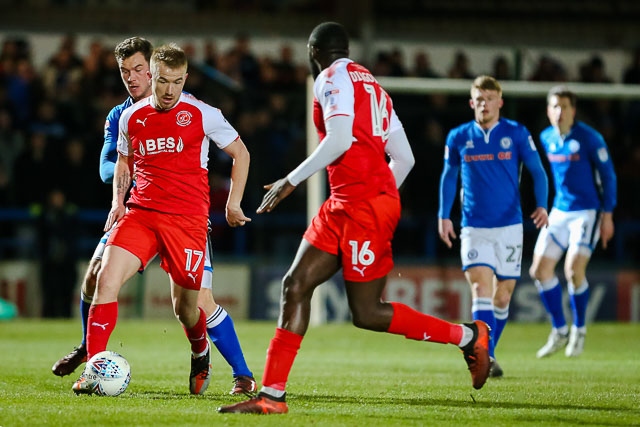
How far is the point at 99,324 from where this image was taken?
6.97 meters

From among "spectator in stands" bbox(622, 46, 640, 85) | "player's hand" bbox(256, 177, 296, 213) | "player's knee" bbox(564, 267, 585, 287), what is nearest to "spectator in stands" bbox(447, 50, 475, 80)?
"spectator in stands" bbox(622, 46, 640, 85)

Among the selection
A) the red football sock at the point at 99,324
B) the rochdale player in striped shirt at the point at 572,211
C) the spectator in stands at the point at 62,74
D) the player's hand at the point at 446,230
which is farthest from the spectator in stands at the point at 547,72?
the red football sock at the point at 99,324

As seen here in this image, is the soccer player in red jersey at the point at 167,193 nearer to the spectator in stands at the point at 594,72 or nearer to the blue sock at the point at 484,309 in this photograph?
the blue sock at the point at 484,309

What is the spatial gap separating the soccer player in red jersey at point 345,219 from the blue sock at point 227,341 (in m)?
1.37

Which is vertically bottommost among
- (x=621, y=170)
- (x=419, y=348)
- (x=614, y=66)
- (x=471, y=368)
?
(x=419, y=348)

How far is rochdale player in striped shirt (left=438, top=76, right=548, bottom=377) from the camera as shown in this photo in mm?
9344

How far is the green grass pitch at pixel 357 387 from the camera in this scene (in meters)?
6.12

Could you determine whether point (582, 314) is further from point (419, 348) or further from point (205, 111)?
point (205, 111)

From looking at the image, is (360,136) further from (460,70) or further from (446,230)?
(460,70)

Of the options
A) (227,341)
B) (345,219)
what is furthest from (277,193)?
(227,341)

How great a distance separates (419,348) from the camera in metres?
12.8

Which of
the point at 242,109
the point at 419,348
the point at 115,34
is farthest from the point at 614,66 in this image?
the point at 419,348

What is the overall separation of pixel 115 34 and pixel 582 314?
508 inches

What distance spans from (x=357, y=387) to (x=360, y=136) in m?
2.28
